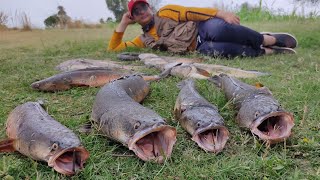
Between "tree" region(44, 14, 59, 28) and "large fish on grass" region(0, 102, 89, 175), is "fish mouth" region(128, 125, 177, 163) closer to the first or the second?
"large fish on grass" region(0, 102, 89, 175)

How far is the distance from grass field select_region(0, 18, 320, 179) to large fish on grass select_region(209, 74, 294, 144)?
7 cm

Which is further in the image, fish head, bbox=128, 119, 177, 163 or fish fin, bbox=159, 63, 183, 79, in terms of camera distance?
fish fin, bbox=159, 63, 183, 79

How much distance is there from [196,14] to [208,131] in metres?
4.56

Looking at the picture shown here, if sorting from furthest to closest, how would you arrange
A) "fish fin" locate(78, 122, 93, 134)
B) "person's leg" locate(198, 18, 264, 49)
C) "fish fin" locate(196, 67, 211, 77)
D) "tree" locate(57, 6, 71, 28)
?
"tree" locate(57, 6, 71, 28), "person's leg" locate(198, 18, 264, 49), "fish fin" locate(196, 67, 211, 77), "fish fin" locate(78, 122, 93, 134)

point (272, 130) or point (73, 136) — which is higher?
point (73, 136)

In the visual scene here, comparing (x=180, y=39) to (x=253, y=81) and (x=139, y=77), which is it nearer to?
(x=253, y=81)

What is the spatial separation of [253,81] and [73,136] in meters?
2.74

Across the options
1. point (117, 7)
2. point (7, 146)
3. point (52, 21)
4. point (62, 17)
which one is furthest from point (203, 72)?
point (117, 7)

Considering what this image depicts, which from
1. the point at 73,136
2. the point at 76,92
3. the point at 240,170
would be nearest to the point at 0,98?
the point at 76,92

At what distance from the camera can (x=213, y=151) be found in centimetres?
247

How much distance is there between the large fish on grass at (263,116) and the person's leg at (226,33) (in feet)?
12.1

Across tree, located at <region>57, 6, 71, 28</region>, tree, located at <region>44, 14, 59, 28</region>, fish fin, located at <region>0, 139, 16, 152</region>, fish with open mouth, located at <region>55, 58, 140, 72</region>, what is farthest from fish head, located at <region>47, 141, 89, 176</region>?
tree, located at <region>44, 14, 59, 28</region>

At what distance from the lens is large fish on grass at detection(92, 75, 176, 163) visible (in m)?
2.30

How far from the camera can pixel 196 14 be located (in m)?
6.92
